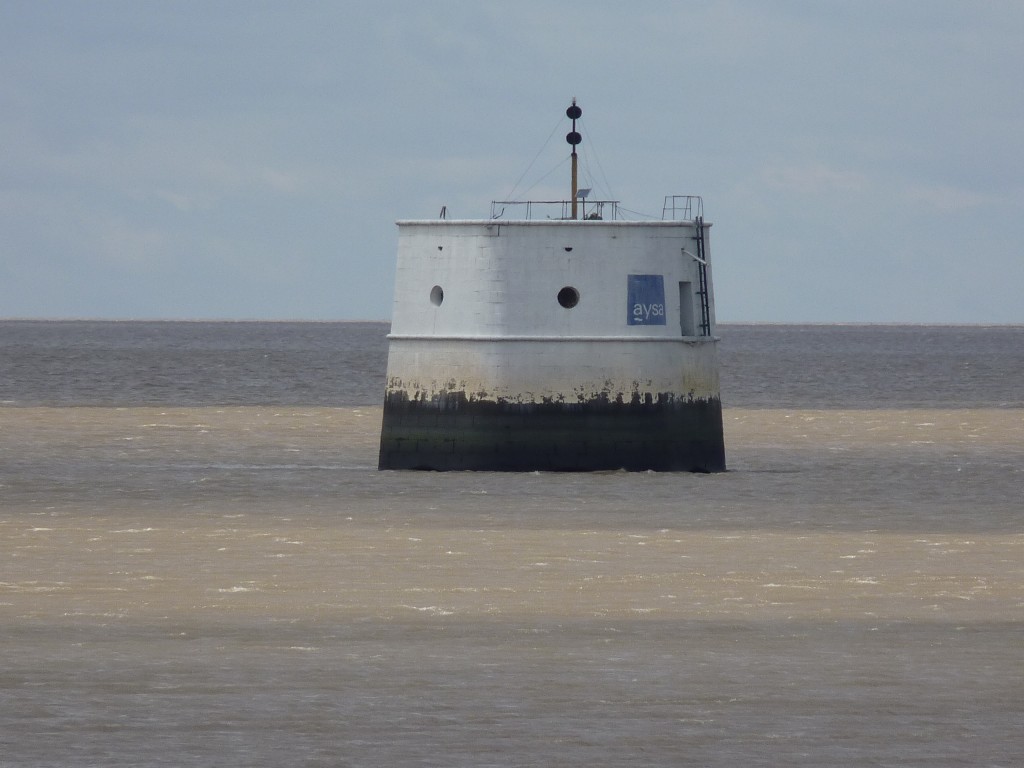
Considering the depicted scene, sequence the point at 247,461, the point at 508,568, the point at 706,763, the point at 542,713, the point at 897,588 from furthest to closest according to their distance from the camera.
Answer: the point at 247,461, the point at 508,568, the point at 897,588, the point at 542,713, the point at 706,763

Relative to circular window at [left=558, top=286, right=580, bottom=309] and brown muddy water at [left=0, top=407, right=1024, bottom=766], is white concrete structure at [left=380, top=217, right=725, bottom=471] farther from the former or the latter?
brown muddy water at [left=0, top=407, right=1024, bottom=766]

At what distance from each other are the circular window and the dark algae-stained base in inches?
66.3

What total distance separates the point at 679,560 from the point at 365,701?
8644 mm

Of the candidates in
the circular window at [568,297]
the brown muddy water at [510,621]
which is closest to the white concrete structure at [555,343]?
the circular window at [568,297]

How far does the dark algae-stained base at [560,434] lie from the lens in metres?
32.2

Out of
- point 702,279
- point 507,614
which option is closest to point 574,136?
point 702,279

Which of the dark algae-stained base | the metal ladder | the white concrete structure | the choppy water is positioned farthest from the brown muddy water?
the metal ladder

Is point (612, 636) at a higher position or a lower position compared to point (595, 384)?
lower

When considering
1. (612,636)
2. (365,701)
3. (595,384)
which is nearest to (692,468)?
(595,384)

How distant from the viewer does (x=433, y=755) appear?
12.7 meters

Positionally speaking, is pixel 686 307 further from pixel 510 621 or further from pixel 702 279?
pixel 510 621

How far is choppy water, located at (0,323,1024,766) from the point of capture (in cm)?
1323

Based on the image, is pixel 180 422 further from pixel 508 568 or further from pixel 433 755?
pixel 433 755

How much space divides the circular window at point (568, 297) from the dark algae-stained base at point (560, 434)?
1684mm
